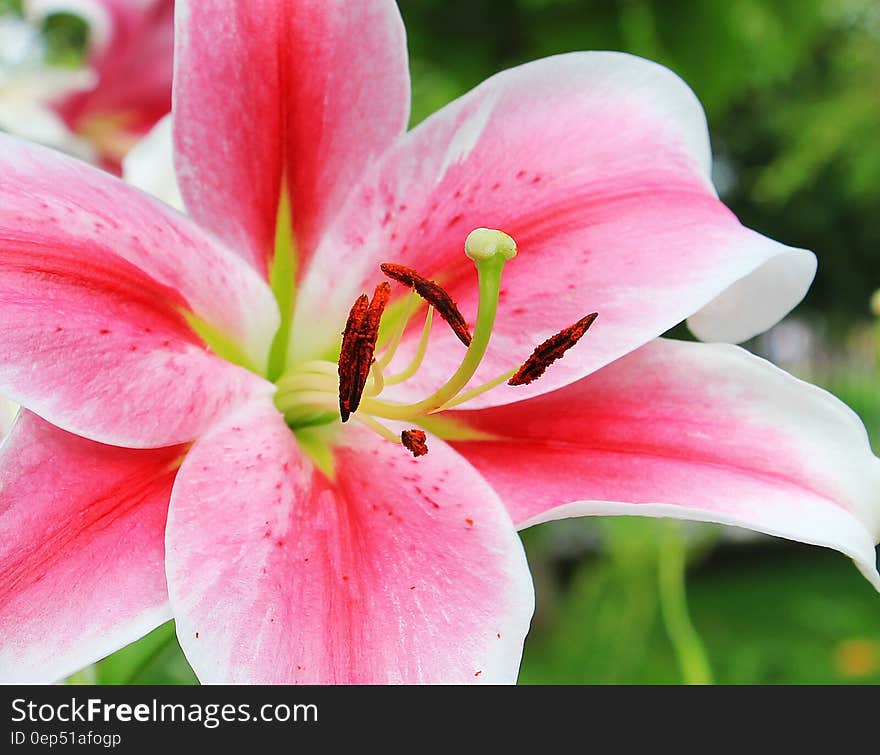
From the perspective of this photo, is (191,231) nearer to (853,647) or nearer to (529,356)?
(529,356)

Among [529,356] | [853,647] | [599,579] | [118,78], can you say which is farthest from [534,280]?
[853,647]

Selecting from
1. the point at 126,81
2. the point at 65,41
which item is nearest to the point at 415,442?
the point at 126,81

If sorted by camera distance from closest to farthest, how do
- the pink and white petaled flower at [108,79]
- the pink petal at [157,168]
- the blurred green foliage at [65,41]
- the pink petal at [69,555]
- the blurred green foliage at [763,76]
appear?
the pink petal at [69,555] → the pink petal at [157,168] → the pink and white petaled flower at [108,79] → the blurred green foliage at [65,41] → the blurred green foliage at [763,76]

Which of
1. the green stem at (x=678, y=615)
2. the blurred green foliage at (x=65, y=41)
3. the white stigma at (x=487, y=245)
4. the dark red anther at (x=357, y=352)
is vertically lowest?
the green stem at (x=678, y=615)

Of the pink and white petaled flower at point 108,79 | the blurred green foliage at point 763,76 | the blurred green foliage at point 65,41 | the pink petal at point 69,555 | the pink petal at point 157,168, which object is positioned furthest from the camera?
the blurred green foliage at point 763,76

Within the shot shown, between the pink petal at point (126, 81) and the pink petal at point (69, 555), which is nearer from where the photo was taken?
the pink petal at point (69, 555)

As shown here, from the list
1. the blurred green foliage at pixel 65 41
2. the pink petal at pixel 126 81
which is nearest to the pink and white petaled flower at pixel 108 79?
the pink petal at pixel 126 81

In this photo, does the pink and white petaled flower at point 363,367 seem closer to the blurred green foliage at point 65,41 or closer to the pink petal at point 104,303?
the pink petal at point 104,303
